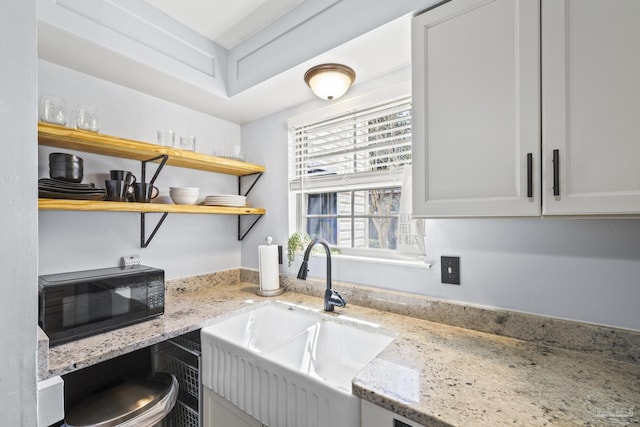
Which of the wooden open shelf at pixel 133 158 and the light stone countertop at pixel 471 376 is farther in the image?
the wooden open shelf at pixel 133 158

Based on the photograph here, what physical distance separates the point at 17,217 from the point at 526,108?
1.29 meters

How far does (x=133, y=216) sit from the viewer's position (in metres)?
1.69

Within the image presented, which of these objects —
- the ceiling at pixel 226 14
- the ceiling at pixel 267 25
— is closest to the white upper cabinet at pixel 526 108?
the ceiling at pixel 267 25

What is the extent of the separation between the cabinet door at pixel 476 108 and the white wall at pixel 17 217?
1.09 metres

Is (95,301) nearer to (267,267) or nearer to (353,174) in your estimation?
(267,267)

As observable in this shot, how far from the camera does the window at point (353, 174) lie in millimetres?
1584

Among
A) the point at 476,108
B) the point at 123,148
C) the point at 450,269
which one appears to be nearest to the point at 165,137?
the point at 123,148

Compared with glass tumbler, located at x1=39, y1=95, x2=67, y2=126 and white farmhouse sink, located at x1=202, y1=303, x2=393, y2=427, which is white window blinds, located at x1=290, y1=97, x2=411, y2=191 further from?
glass tumbler, located at x1=39, y1=95, x2=67, y2=126

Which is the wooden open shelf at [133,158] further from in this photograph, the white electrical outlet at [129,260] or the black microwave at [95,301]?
the black microwave at [95,301]

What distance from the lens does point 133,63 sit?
1.41 metres

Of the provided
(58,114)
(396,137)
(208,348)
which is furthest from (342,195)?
(58,114)

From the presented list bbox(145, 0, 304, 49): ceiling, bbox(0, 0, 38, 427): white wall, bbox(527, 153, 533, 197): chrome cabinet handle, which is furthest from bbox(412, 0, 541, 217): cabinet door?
bbox(0, 0, 38, 427): white wall

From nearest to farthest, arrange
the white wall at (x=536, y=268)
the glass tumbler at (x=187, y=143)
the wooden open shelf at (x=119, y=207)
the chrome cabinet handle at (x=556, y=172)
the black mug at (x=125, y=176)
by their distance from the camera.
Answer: the chrome cabinet handle at (x=556, y=172)
the white wall at (x=536, y=268)
the wooden open shelf at (x=119, y=207)
the black mug at (x=125, y=176)
the glass tumbler at (x=187, y=143)

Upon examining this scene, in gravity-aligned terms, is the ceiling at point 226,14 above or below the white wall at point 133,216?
above
